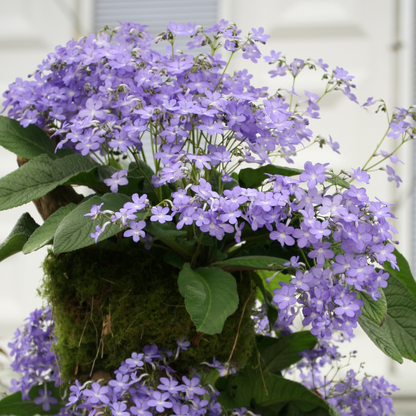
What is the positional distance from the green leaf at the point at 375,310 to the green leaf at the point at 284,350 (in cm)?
23

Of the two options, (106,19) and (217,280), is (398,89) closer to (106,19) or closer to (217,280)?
(106,19)

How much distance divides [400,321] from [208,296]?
0.97ft

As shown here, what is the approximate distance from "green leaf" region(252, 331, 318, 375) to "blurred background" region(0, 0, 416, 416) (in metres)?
1.35

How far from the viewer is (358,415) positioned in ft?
2.70

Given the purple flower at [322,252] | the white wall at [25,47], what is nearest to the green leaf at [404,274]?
the purple flower at [322,252]

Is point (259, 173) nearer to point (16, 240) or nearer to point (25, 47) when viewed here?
point (16, 240)

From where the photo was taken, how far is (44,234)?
0.59m

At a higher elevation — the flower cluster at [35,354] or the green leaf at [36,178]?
the green leaf at [36,178]

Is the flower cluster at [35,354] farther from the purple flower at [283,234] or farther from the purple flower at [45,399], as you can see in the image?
the purple flower at [283,234]

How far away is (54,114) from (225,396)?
55 cm

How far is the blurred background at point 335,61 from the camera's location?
2.10 m

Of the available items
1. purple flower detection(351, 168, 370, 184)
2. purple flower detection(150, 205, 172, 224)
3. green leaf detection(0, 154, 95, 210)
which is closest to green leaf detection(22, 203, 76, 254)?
green leaf detection(0, 154, 95, 210)

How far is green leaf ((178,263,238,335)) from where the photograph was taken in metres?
0.52

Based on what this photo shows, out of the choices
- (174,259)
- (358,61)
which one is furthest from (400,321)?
(358,61)
